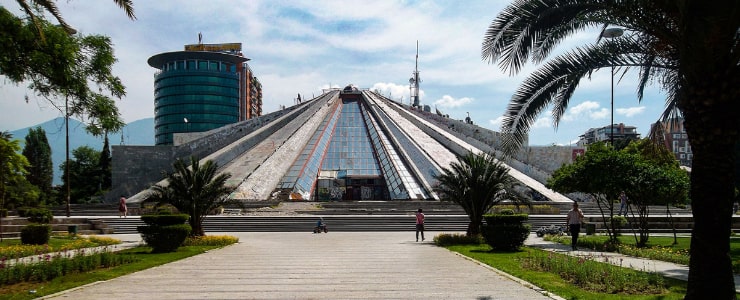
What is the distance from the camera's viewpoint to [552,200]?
94.9ft

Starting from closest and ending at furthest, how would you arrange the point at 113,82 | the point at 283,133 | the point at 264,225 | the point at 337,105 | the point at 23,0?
1. the point at 23,0
2. the point at 113,82
3. the point at 264,225
4. the point at 283,133
5. the point at 337,105

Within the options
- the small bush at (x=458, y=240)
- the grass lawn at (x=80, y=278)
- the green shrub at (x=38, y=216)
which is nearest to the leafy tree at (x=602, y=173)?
the small bush at (x=458, y=240)

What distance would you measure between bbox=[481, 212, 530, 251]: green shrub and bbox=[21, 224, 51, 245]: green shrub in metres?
10.4

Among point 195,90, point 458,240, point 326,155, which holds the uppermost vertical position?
point 195,90

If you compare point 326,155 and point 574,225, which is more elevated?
point 326,155

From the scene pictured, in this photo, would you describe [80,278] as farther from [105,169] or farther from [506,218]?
[105,169]

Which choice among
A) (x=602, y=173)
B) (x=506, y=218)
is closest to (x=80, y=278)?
(x=506, y=218)

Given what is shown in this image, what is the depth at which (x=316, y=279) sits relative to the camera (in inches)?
337

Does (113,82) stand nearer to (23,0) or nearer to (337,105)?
(23,0)

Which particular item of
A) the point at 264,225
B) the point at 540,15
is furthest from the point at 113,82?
the point at 264,225

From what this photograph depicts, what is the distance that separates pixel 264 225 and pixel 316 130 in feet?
69.6

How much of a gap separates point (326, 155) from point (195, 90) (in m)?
59.6

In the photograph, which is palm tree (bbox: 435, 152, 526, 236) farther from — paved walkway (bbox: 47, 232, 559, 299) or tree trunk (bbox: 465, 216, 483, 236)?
paved walkway (bbox: 47, 232, 559, 299)

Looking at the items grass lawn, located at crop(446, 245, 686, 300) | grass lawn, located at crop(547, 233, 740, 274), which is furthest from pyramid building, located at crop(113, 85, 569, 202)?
grass lawn, located at crop(446, 245, 686, 300)
